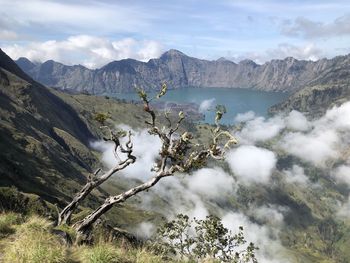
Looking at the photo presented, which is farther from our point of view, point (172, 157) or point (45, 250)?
point (172, 157)

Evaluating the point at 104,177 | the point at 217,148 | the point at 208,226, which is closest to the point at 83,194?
the point at 104,177

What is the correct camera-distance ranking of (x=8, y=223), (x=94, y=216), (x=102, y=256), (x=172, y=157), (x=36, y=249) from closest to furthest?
(x=36, y=249) < (x=102, y=256) < (x=8, y=223) < (x=94, y=216) < (x=172, y=157)

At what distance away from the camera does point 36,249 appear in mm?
18000

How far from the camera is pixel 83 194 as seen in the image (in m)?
30.0

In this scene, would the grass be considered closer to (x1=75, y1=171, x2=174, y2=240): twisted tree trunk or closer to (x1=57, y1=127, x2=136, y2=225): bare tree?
(x1=75, y1=171, x2=174, y2=240): twisted tree trunk

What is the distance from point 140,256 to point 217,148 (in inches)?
426

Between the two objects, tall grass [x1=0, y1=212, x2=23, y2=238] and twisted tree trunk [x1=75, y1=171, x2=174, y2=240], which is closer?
tall grass [x1=0, y1=212, x2=23, y2=238]

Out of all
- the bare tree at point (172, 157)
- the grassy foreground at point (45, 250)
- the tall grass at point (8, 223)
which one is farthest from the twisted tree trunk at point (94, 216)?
the tall grass at point (8, 223)

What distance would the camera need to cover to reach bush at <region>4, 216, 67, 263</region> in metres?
17.6

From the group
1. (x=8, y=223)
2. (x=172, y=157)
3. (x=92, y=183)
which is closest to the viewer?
(x=8, y=223)

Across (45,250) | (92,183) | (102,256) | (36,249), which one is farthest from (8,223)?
(102,256)

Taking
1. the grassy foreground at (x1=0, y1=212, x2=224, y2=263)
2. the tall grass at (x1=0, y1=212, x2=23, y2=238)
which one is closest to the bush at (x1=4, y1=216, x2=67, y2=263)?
the grassy foreground at (x1=0, y1=212, x2=224, y2=263)

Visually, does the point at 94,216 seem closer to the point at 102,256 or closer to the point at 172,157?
the point at 172,157

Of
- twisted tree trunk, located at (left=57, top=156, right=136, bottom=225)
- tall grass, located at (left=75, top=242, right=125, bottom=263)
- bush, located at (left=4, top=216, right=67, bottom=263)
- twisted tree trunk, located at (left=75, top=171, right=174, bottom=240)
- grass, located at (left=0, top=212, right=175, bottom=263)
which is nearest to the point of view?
bush, located at (left=4, top=216, right=67, bottom=263)
